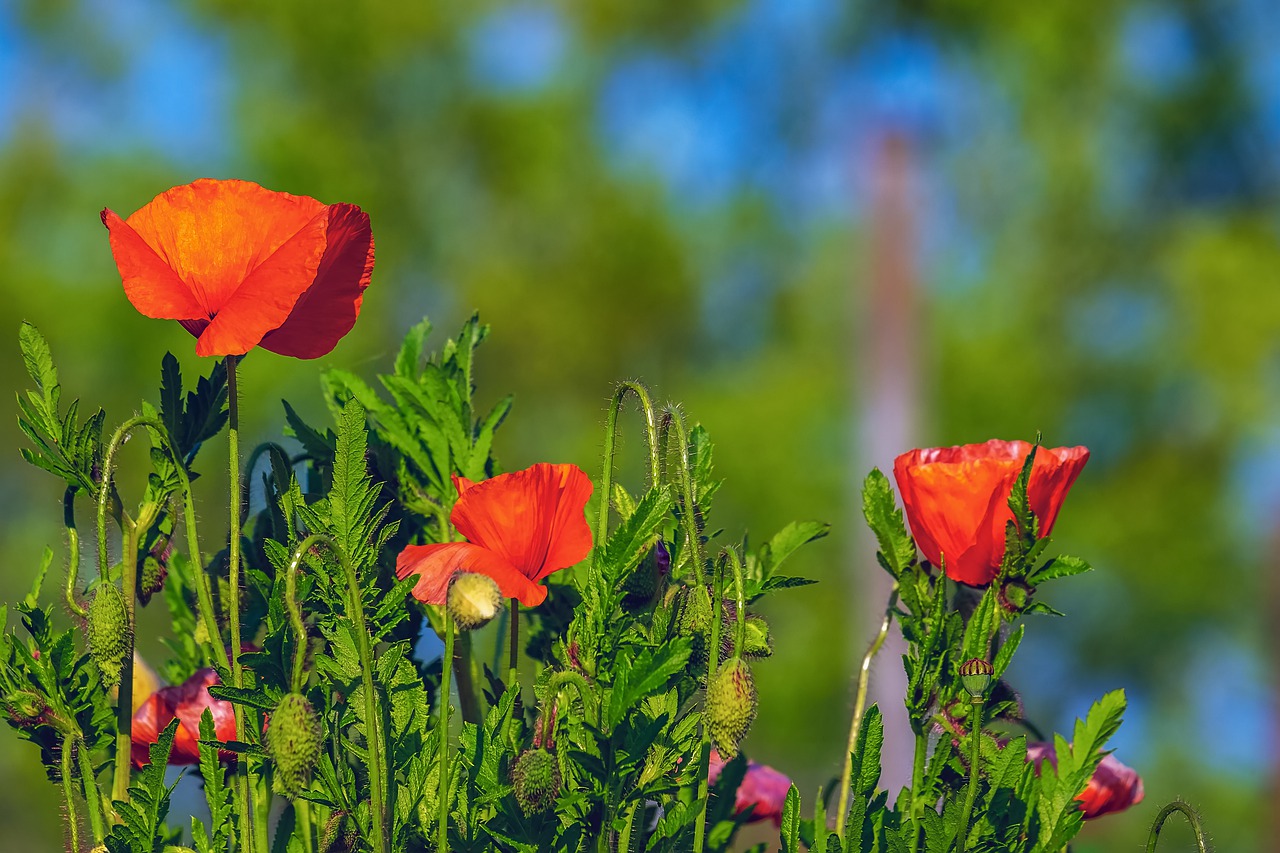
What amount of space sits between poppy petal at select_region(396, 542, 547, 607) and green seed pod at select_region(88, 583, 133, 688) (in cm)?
14

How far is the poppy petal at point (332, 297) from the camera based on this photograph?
2.71 ft

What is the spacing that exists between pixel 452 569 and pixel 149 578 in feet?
0.68

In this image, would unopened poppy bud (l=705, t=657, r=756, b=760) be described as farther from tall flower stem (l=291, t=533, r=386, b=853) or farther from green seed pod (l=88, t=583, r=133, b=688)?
green seed pod (l=88, t=583, r=133, b=688)

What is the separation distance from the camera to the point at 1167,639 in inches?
392

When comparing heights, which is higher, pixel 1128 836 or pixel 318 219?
pixel 1128 836

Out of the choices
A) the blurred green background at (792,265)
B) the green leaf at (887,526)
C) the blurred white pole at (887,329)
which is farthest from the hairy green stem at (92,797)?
the blurred green background at (792,265)

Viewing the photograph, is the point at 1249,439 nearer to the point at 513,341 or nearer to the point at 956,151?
the point at 956,151

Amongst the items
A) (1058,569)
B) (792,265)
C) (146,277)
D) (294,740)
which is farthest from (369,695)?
(792,265)

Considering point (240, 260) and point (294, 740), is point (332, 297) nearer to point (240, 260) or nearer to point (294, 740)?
point (240, 260)

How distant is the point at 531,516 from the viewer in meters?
0.81

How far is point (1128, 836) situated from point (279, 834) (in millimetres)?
5153

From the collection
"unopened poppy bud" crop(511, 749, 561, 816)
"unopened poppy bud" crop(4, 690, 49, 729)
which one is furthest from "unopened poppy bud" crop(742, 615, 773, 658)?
"unopened poppy bud" crop(4, 690, 49, 729)

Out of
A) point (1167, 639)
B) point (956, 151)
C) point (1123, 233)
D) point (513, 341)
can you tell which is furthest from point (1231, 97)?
point (513, 341)

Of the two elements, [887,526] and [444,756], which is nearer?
[444,756]
